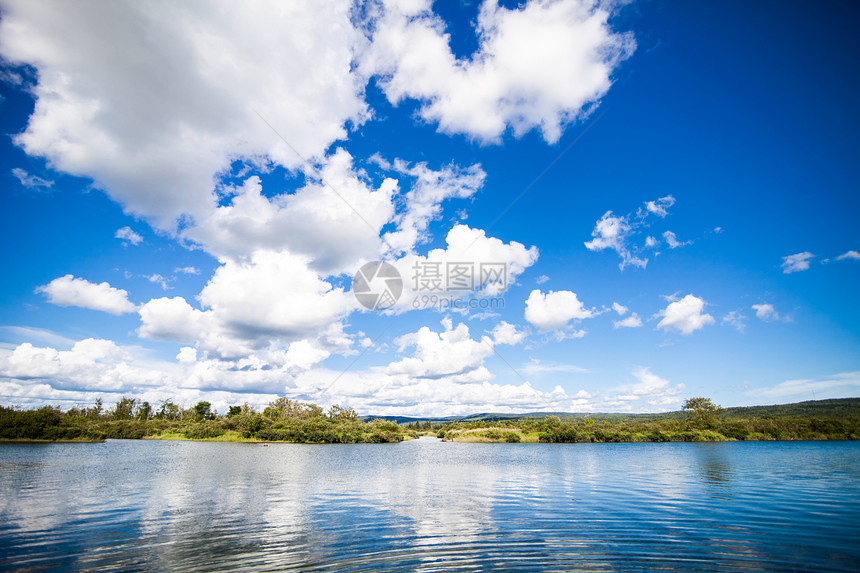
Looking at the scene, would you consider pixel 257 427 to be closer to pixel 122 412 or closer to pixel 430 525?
pixel 122 412

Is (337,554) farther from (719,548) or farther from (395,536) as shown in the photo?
(719,548)

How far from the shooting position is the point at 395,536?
17.2 m

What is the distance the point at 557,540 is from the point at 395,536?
22.5ft

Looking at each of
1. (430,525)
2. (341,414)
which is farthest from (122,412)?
(430,525)

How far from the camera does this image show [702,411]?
146 metres

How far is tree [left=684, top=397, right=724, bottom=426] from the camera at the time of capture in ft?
465

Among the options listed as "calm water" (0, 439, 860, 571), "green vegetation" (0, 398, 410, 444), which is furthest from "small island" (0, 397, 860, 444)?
"calm water" (0, 439, 860, 571)

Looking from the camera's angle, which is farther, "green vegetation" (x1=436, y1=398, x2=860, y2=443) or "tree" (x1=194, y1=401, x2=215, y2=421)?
"tree" (x1=194, y1=401, x2=215, y2=421)

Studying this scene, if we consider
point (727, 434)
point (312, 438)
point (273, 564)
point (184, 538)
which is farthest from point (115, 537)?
point (727, 434)

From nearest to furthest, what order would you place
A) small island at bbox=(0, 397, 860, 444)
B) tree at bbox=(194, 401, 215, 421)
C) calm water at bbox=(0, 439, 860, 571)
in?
1. calm water at bbox=(0, 439, 860, 571)
2. small island at bbox=(0, 397, 860, 444)
3. tree at bbox=(194, 401, 215, 421)

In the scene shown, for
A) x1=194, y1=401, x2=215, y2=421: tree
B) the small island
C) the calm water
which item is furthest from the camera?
x1=194, y1=401, x2=215, y2=421: tree

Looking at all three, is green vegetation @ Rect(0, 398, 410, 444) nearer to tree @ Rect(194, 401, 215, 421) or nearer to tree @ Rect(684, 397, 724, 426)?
tree @ Rect(194, 401, 215, 421)

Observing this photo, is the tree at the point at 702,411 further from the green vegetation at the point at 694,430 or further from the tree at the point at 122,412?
the tree at the point at 122,412

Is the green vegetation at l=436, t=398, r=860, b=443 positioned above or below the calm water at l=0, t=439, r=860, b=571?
below
